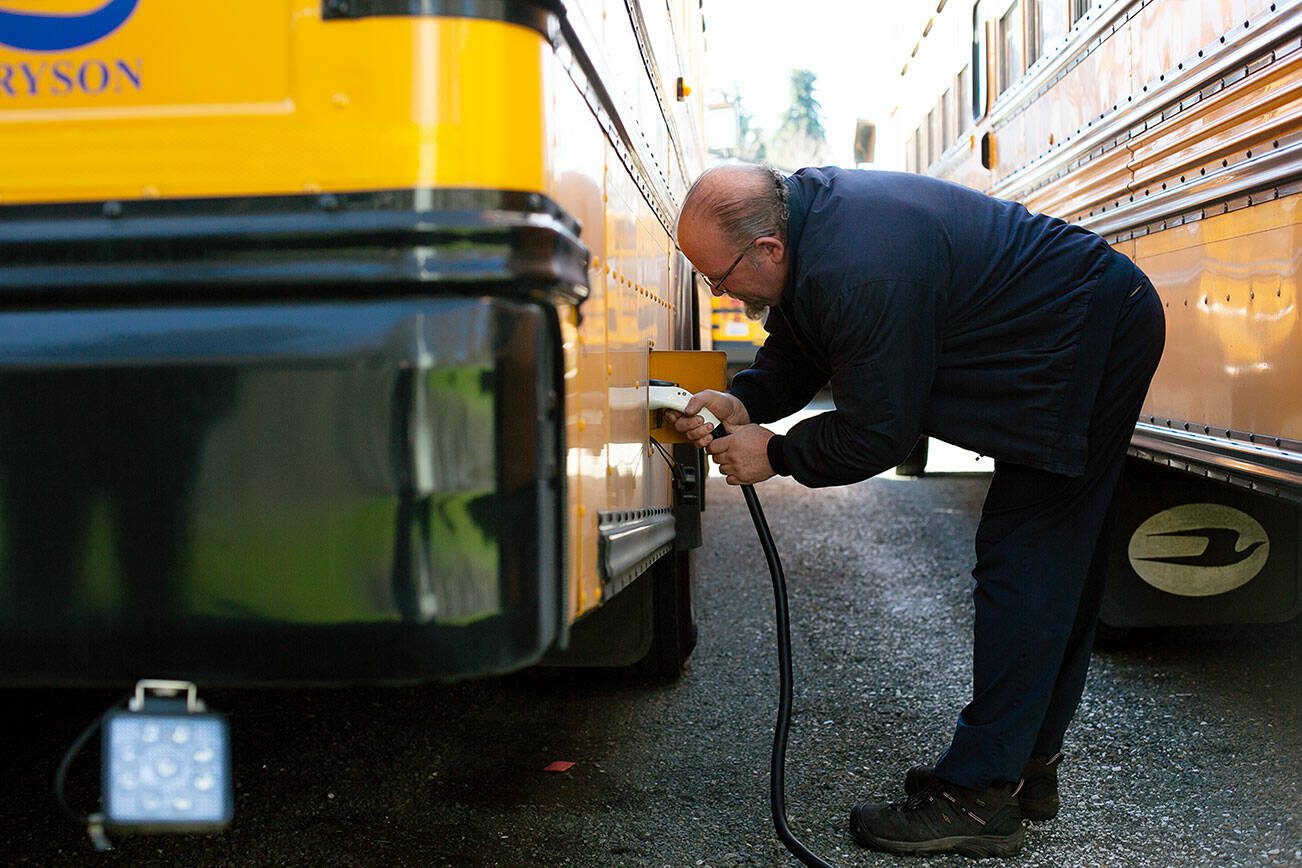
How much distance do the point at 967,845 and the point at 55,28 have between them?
2.26 metres

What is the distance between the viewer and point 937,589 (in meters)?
4.97

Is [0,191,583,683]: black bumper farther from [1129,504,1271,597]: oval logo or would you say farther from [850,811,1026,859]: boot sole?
[1129,504,1271,597]: oval logo

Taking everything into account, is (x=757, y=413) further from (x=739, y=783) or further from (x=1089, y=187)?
(x=1089, y=187)

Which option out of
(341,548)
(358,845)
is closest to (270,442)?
(341,548)

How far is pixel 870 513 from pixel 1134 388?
4374 mm

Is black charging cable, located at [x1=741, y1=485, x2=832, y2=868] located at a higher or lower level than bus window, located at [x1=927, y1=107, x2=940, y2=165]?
lower

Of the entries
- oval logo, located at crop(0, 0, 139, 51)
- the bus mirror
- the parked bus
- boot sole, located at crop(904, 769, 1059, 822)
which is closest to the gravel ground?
boot sole, located at crop(904, 769, 1059, 822)

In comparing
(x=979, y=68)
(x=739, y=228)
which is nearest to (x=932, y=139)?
(x=979, y=68)

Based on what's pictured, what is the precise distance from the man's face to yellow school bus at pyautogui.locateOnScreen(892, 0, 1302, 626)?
108 centimetres

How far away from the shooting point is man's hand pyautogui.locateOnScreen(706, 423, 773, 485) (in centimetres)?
254

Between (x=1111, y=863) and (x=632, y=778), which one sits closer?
(x=1111, y=863)

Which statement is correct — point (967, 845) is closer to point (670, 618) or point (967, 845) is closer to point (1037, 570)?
point (1037, 570)

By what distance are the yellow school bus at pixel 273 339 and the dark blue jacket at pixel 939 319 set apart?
965 mm

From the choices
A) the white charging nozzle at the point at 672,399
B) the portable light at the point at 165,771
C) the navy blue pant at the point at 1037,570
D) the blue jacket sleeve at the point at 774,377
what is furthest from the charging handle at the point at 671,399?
the portable light at the point at 165,771
